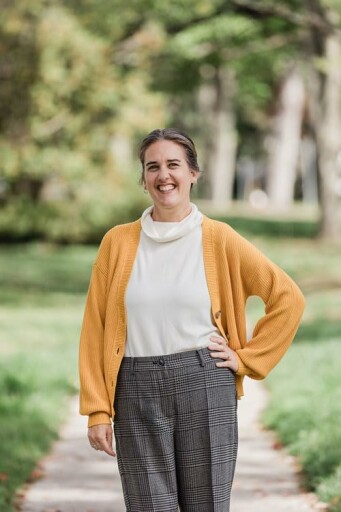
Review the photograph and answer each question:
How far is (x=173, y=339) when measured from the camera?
377cm

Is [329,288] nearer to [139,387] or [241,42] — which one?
[241,42]

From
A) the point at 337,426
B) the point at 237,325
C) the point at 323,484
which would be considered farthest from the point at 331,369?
the point at 237,325

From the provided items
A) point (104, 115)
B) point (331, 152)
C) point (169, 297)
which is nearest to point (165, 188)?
point (169, 297)

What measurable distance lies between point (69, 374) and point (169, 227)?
718 cm

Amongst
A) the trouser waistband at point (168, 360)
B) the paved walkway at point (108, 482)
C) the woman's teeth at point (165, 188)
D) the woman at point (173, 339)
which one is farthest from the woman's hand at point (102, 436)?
the paved walkway at point (108, 482)

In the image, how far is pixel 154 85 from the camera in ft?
102

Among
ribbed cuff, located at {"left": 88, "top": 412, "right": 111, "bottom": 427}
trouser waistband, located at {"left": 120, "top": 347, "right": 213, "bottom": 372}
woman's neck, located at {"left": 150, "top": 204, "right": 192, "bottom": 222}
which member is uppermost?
woman's neck, located at {"left": 150, "top": 204, "right": 192, "bottom": 222}

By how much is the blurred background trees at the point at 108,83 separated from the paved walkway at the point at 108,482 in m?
12.4

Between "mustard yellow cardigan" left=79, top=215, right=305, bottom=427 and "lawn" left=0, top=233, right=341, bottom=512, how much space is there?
2240mm

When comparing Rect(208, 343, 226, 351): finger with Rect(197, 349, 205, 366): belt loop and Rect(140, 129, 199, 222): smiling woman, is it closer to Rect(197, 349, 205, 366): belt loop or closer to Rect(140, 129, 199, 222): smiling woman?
Rect(197, 349, 205, 366): belt loop

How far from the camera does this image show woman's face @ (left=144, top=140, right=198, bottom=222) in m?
3.86

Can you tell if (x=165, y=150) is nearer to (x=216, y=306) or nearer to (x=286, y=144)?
(x=216, y=306)

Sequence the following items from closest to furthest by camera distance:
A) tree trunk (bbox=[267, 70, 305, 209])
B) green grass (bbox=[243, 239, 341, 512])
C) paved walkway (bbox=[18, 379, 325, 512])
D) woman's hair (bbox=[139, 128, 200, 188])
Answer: woman's hair (bbox=[139, 128, 200, 188])
paved walkway (bbox=[18, 379, 325, 512])
green grass (bbox=[243, 239, 341, 512])
tree trunk (bbox=[267, 70, 305, 209])

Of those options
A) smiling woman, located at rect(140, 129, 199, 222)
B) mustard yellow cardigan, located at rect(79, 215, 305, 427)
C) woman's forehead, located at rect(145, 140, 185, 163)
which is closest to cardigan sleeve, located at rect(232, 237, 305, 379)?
mustard yellow cardigan, located at rect(79, 215, 305, 427)
